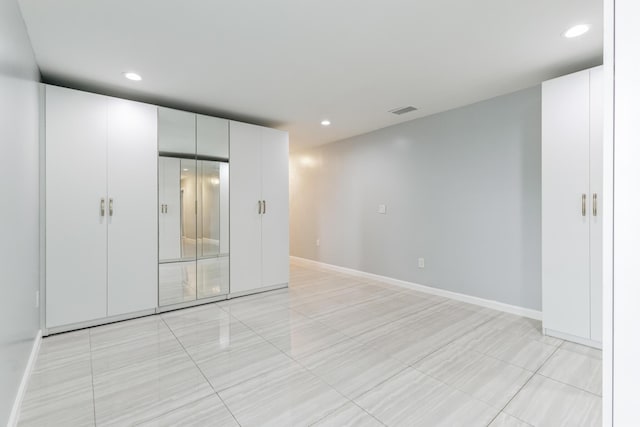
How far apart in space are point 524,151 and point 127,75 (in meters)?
4.05

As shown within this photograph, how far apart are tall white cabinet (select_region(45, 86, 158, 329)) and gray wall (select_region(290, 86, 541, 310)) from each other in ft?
10.1

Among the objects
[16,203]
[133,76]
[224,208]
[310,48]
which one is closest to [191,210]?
[224,208]

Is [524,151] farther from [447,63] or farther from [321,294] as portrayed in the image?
[321,294]

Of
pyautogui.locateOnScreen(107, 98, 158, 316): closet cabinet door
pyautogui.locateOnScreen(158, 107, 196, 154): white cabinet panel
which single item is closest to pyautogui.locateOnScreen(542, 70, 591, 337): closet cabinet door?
pyautogui.locateOnScreen(158, 107, 196, 154): white cabinet panel

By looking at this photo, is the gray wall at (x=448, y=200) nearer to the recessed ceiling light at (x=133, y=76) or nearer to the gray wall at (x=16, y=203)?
the recessed ceiling light at (x=133, y=76)

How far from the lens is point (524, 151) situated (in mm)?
3125

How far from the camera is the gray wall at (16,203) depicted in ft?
4.82

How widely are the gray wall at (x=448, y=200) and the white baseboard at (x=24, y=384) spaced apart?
397 cm

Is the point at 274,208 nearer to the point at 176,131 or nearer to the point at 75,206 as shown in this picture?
the point at 176,131

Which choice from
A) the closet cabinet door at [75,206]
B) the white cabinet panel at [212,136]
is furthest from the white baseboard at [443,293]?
the closet cabinet door at [75,206]

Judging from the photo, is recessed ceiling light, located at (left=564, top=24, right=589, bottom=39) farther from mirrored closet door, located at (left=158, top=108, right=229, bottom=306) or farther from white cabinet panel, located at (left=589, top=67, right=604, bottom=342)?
mirrored closet door, located at (left=158, top=108, right=229, bottom=306)

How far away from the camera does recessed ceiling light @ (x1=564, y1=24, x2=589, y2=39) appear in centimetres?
203
